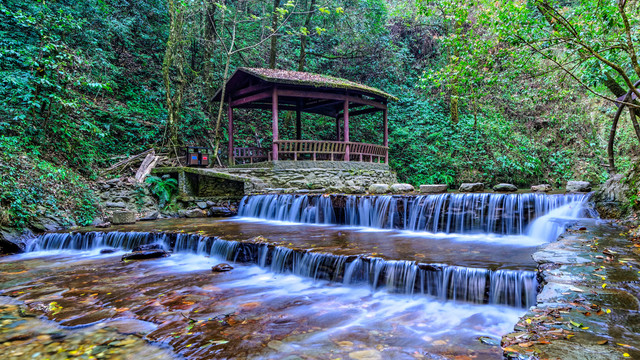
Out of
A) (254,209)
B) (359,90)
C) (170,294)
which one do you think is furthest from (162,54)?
(170,294)

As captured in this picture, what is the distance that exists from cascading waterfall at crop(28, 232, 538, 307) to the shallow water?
126 mm

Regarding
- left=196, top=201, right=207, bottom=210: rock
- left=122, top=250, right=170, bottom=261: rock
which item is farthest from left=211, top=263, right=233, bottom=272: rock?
left=196, top=201, right=207, bottom=210: rock

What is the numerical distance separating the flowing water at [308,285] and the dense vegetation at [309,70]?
246 centimetres

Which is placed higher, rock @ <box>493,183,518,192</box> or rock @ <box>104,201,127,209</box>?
rock @ <box>493,183,518,192</box>

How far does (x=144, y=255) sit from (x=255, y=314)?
11.7ft

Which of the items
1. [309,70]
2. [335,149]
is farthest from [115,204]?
[309,70]

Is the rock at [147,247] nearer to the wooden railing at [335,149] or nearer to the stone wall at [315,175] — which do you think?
the stone wall at [315,175]

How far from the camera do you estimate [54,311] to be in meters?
3.70

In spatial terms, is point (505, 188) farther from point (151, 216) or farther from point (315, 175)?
point (151, 216)

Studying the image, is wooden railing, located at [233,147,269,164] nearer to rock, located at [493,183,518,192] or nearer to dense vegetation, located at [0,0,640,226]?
dense vegetation, located at [0,0,640,226]

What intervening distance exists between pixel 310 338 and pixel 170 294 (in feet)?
6.68

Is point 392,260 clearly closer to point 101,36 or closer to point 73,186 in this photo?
point 73,186

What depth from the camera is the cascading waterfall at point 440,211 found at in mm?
6762

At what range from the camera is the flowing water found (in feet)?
9.75
